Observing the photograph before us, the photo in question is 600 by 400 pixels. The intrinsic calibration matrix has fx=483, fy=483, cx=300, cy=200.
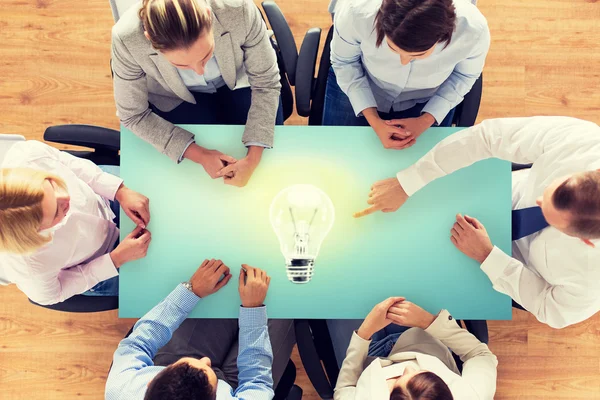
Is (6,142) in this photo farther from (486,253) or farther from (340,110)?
(486,253)

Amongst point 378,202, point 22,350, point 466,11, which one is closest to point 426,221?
point 378,202

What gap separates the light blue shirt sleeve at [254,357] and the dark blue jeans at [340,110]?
76 centimetres

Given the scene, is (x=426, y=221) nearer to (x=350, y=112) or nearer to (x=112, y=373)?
(x=350, y=112)

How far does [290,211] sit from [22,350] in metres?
1.63

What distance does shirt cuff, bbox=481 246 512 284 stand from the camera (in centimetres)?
143

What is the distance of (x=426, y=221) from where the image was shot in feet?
4.91

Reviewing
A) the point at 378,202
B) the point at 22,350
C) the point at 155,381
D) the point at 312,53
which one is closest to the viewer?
the point at 155,381

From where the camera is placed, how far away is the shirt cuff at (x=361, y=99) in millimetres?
1619

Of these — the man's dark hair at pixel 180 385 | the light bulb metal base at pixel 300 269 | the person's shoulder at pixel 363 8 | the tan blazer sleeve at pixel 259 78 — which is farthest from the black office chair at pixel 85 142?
the person's shoulder at pixel 363 8

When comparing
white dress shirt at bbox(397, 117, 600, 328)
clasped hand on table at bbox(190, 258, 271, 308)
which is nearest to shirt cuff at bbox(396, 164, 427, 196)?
white dress shirt at bbox(397, 117, 600, 328)

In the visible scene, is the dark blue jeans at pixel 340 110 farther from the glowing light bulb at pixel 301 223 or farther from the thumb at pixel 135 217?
the thumb at pixel 135 217

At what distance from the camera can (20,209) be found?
1.26 meters

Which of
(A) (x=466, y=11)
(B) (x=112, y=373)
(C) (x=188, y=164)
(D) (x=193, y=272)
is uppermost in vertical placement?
(A) (x=466, y=11)

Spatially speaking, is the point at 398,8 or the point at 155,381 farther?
the point at 155,381
